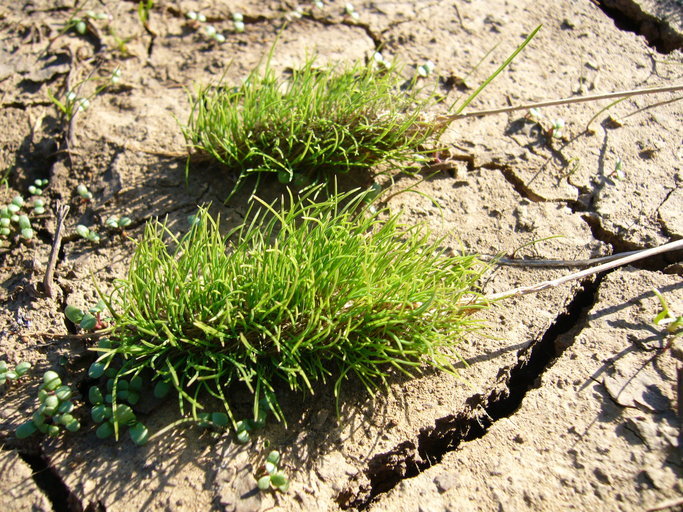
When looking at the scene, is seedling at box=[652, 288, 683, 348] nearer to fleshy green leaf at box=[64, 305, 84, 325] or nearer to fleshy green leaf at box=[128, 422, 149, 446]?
fleshy green leaf at box=[128, 422, 149, 446]

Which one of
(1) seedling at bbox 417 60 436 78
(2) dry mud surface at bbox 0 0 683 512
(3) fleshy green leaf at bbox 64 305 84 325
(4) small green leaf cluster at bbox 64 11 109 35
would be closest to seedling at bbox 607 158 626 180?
(2) dry mud surface at bbox 0 0 683 512

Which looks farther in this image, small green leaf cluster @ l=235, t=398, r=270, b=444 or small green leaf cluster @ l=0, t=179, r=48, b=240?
small green leaf cluster @ l=0, t=179, r=48, b=240

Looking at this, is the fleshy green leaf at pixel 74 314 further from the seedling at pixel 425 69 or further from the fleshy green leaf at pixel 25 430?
the seedling at pixel 425 69

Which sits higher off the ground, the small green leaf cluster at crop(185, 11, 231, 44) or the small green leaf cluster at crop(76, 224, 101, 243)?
the small green leaf cluster at crop(185, 11, 231, 44)

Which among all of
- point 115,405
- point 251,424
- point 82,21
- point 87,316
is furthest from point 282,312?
point 82,21

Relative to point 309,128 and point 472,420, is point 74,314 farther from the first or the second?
point 472,420

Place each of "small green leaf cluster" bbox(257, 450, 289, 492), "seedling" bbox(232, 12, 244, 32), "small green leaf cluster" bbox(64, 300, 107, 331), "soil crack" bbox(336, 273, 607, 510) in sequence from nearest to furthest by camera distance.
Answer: "small green leaf cluster" bbox(257, 450, 289, 492) → "soil crack" bbox(336, 273, 607, 510) → "small green leaf cluster" bbox(64, 300, 107, 331) → "seedling" bbox(232, 12, 244, 32)
